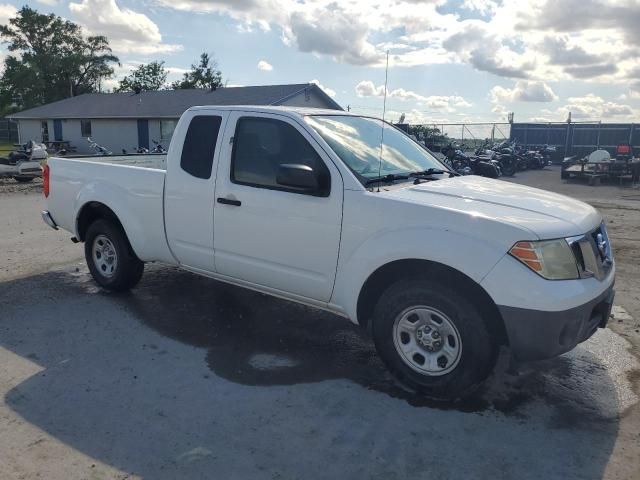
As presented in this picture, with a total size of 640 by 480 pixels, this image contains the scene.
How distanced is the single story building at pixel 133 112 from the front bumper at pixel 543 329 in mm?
28607

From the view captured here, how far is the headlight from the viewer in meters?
3.32

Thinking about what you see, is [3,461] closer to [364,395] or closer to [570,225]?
[364,395]

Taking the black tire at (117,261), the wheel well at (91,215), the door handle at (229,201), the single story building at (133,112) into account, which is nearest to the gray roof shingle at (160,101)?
the single story building at (133,112)

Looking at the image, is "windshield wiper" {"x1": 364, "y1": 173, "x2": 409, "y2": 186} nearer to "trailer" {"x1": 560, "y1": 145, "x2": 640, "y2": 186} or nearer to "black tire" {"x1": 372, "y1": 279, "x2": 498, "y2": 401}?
"black tire" {"x1": 372, "y1": 279, "x2": 498, "y2": 401}

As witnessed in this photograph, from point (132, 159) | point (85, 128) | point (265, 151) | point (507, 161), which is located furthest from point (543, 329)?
point (85, 128)

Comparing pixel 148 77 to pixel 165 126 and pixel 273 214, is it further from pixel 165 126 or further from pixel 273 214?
pixel 273 214

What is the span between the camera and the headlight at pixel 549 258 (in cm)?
332

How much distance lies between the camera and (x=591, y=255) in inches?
144

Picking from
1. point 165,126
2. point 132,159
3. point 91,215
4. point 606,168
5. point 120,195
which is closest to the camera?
point 120,195

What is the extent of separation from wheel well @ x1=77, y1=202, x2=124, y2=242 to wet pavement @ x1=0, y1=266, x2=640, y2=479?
1022 mm

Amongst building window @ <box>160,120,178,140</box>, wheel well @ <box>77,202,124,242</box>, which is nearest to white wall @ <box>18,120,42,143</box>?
building window @ <box>160,120,178,140</box>

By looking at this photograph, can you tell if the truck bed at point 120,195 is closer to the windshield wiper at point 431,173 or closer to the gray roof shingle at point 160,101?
the windshield wiper at point 431,173

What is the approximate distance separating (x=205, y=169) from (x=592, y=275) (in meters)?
3.16

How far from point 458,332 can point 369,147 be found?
1.78 meters
